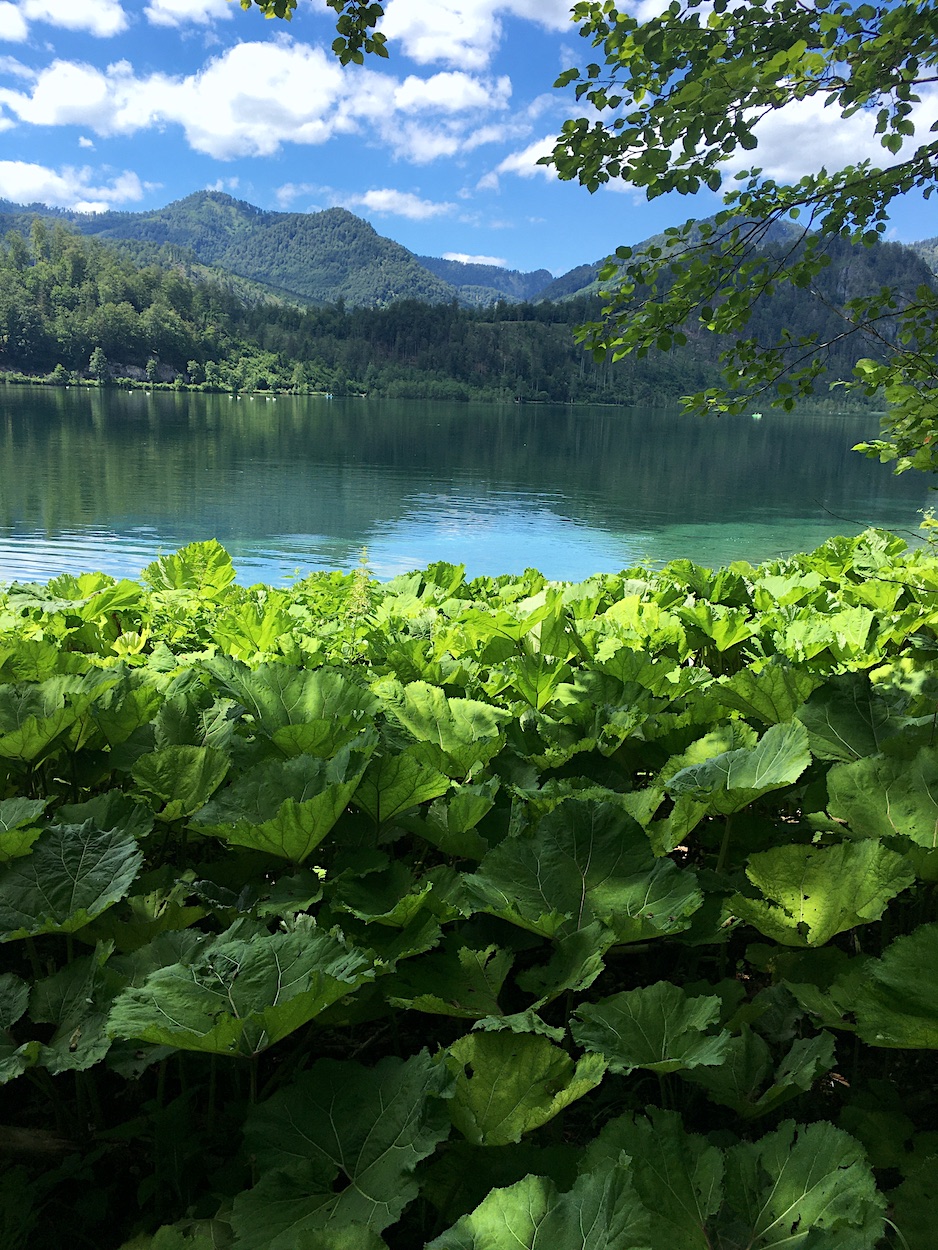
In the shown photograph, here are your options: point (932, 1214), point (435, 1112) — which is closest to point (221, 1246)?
point (435, 1112)

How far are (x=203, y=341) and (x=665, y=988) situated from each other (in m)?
176

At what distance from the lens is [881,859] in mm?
1261

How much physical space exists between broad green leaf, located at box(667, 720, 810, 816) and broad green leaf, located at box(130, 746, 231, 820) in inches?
38.5

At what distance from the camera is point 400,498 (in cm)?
3578

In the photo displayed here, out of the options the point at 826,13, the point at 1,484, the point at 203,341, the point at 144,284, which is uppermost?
the point at 144,284

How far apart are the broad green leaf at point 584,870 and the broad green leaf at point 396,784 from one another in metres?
0.22

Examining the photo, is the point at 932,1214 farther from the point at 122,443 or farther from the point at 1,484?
the point at 122,443

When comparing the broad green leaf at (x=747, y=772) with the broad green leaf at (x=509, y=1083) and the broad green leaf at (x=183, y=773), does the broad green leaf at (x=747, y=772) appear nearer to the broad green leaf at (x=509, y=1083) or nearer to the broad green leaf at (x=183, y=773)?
the broad green leaf at (x=509, y=1083)

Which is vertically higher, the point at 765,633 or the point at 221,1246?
the point at 765,633

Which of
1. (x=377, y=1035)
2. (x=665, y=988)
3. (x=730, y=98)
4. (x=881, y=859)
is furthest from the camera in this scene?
(x=730, y=98)

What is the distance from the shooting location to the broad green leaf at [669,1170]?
88 cm

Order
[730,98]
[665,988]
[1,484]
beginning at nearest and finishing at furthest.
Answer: [665,988]
[730,98]
[1,484]

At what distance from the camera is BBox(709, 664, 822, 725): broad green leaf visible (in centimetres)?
204

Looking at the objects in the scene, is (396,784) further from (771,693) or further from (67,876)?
(771,693)
